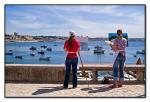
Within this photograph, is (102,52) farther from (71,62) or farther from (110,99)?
(110,99)

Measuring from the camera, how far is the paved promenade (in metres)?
11.3

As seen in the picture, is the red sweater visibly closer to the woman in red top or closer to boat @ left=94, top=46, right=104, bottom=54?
the woman in red top

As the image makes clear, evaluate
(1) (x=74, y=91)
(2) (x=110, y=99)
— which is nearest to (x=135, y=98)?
(2) (x=110, y=99)

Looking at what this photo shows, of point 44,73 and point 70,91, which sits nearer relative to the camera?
point 70,91

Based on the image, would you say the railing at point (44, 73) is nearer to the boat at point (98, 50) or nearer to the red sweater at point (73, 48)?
the boat at point (98, 50)

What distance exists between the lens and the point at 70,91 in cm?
1162

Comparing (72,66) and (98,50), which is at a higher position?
(98,50)

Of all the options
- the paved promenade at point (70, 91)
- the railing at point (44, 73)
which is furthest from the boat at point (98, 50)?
the paved promenade at point (70, 91)

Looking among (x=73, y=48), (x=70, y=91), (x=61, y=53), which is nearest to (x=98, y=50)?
(x=61, y=53)

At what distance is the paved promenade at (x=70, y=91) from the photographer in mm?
11281

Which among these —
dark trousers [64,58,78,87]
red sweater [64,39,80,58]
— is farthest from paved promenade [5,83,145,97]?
red sweater [64,39,80,58]

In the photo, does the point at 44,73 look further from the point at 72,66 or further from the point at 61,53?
the point at 72,66

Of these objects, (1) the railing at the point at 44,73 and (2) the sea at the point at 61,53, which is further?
(1) the railing at the point at 44,73

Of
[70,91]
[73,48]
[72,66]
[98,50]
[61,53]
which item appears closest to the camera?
[70,91]
